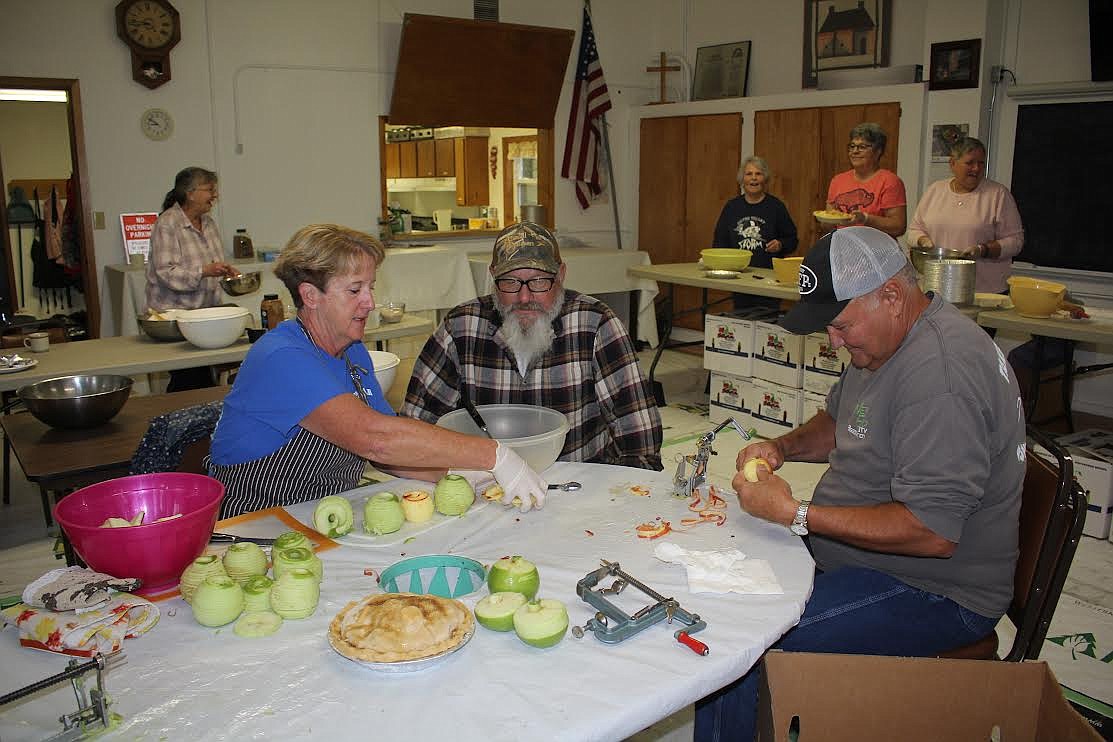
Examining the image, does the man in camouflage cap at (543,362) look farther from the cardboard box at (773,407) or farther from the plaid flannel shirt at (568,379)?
the cardboard box at (773,407)

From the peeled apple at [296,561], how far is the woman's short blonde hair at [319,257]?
28.2 inches

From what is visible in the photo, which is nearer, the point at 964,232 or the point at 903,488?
the point at 903,488

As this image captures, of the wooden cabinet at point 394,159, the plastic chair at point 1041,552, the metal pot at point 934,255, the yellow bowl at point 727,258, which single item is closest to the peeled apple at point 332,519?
the plastic chair at point 1041,552

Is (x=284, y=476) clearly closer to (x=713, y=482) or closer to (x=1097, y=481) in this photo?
(x=713, y=482)

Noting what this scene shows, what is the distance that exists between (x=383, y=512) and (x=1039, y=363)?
13.5 ft

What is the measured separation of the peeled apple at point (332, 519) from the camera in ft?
5.99

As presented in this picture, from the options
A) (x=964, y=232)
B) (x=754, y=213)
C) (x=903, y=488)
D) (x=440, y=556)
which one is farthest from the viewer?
(x=754, y=213)

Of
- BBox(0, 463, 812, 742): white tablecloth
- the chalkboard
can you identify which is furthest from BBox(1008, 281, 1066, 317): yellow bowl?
BBox(0, 463, 812, 742): white tablecloth

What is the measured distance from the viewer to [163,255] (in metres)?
4.71

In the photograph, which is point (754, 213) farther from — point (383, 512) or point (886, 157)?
point (383, 512)

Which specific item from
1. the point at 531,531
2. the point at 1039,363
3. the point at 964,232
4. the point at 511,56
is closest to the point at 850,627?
the point at 531,531

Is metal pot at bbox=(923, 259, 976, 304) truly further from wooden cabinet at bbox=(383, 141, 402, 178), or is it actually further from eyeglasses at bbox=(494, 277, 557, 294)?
wooden cabinet at bbox=(383, 141, 402, 178)

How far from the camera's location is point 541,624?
1.38 metres

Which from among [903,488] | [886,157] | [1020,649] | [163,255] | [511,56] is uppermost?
[511,56]
